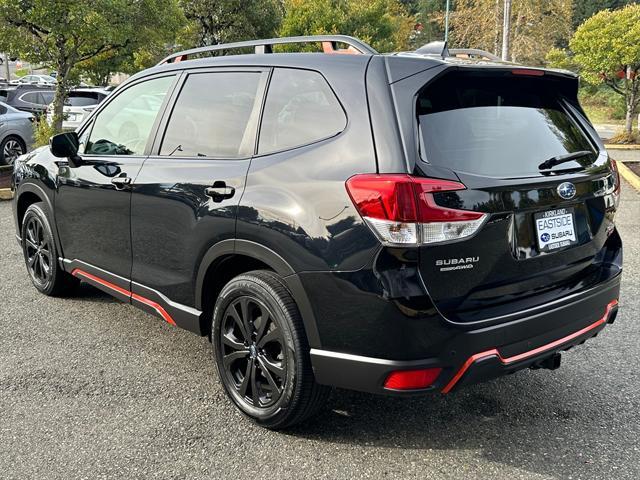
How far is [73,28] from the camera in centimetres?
1020

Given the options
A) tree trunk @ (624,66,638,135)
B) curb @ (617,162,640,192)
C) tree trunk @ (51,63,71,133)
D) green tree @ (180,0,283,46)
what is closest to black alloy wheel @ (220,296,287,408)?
curb @ (617,162,640,192)

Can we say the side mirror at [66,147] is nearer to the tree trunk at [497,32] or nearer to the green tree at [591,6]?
the tree trunk at [497,32]

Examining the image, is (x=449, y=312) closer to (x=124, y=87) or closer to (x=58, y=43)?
(x=124, y=87)

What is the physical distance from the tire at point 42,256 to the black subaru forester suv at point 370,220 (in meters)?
1.43

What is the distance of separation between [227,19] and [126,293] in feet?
66.7

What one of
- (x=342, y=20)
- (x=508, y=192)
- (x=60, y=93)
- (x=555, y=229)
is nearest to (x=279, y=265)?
(x=508, y=192)

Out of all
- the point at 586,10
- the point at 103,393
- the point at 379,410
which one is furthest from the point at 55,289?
the point at 586,10

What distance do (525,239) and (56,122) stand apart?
427 inches

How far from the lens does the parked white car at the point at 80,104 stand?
14.6m

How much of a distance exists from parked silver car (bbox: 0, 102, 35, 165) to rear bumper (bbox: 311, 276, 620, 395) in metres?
11.1

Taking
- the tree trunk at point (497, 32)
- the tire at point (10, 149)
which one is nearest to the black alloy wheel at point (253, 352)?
the tire at point (10, 149)

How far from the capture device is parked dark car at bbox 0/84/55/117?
630 inches

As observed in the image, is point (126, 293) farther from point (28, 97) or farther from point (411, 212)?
point (28, 97)

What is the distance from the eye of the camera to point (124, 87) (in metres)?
4.02
